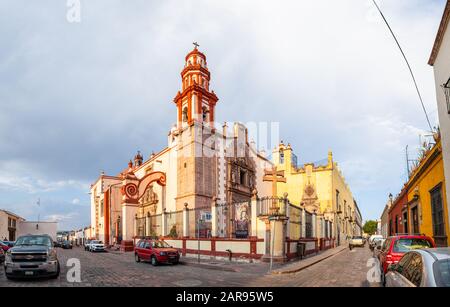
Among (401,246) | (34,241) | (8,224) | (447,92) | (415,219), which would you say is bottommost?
(8,224)

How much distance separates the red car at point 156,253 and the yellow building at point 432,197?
12.2 meters

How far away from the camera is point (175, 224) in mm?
26234

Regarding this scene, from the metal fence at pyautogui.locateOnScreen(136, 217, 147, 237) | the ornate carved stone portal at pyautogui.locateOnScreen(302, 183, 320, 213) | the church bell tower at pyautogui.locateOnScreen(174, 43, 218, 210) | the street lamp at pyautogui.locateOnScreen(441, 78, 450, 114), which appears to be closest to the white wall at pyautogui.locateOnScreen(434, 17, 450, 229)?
the street lamp at pyautogui.locateOnScreen(441, 78, 450, 114)

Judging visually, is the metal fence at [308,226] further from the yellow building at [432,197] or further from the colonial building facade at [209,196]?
the yellow building at [432,197]

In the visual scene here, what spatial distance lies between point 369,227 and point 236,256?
352 ft

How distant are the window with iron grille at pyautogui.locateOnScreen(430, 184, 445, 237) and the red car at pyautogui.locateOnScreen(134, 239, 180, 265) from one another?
1228 cm

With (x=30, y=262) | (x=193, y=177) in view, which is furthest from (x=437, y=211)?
(x=193, y=177)

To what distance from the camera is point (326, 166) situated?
42281 millimetres

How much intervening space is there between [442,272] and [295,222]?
18.2 meters

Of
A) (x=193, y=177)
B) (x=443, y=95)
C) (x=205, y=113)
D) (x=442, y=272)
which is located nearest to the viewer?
(x=442, y=272)

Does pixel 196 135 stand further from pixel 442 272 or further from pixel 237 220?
pixel 442 272
